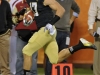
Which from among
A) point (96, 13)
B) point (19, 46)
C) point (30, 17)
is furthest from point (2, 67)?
point (96, 13)

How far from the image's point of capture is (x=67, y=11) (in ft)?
15.2

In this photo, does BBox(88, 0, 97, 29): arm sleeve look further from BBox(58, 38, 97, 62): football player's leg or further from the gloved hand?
the gloved hand

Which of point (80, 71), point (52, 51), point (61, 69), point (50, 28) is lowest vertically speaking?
point (80, 71)

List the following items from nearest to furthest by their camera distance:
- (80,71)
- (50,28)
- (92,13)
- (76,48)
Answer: (50,28), (76,48), (92,13), (80,71)

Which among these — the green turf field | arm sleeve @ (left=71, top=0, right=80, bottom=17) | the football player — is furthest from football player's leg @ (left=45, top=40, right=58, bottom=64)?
the green turf field

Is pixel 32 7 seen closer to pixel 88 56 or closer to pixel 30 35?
pixel 30 35

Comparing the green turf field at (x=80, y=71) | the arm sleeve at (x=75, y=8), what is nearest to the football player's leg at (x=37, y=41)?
the arm sleeve at (x=75, y=8)

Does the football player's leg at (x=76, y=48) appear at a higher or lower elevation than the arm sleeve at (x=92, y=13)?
lower

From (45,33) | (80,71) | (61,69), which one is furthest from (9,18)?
(80,71)

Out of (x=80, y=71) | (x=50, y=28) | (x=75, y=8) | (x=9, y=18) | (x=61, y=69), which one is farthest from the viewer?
(x=80, y=71)

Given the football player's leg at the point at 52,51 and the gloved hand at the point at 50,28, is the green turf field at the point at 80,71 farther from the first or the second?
the gloved hand at the point at 50,28

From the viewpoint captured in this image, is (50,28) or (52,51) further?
(52,51)

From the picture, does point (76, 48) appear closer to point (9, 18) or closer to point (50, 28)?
point (50, 28)

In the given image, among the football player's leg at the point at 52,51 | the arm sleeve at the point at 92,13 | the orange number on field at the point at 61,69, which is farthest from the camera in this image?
the arm sleeve at the point at 92,13
